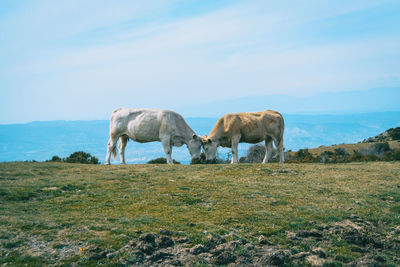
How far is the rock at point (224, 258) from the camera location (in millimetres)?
9031

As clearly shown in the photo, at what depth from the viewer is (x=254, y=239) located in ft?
33.7

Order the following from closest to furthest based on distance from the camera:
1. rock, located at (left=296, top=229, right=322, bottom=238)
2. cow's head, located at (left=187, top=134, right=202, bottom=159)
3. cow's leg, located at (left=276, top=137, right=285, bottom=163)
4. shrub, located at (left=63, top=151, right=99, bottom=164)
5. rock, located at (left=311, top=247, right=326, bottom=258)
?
rock, located at (left=311, top=247, right=326, bottom=258), rock, located at (left=296, top=229, right=322, bottom=238), cow's leg, located at (left=276, top=137, right=285, bottom=163), cow's head, located at (left=187, top=134, right=202, bottom=159), shrub, located at (left=63, top=151, right=99, bottom=164)

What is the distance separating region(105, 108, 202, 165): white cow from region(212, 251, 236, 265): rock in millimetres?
15197

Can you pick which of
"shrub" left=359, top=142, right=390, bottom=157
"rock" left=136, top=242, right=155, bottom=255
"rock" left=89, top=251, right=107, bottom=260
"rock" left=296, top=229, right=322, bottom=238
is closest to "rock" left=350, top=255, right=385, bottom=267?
"rock" left=296, top=229, right=322, bottom=238

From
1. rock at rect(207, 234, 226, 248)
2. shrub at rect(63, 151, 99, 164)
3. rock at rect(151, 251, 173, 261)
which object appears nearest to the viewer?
rock at rect(151, 251, 173, 261)

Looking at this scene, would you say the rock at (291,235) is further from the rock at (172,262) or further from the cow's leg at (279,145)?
the cow's leg at (279,145)

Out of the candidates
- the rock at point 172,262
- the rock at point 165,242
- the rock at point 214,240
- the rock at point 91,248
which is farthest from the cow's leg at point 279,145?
the rock at point 91,248

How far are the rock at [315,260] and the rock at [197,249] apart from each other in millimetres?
2417

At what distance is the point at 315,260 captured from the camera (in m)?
9.27

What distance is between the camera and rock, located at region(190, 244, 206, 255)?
31.0ft

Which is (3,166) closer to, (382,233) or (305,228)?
(305,228)

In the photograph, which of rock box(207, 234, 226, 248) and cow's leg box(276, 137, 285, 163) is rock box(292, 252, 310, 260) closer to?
rock box(207, 234, 226, 248)

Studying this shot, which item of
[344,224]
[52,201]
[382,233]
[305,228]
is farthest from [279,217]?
[52,201]

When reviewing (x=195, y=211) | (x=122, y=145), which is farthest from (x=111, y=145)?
(x=195, y=211)
